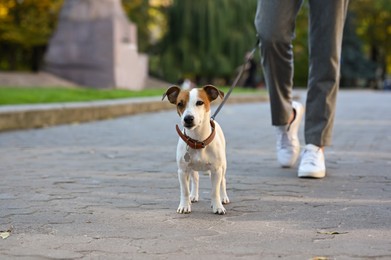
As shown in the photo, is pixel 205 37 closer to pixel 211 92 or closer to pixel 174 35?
pixel 174 35

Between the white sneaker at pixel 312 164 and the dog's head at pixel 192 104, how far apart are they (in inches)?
56.6

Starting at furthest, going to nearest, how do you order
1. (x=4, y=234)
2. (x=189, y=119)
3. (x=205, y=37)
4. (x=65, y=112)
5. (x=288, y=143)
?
(x=205, y=37) → (x=65, y=112) → (x=288, y=143) → (x=189, y=119) → (x=4, y=234)

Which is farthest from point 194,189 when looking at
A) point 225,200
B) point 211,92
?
point 211,92

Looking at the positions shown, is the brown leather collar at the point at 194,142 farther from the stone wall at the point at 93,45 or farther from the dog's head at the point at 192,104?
the stone wall at the point at 93,45

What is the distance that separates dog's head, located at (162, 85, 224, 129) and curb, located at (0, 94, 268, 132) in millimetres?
6126

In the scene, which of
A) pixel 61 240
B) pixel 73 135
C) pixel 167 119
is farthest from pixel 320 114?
pixel 167 119

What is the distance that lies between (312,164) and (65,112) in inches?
262

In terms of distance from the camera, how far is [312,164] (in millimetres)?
4891

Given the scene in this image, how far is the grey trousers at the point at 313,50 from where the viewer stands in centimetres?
488

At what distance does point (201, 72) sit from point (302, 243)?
3263 centimetres

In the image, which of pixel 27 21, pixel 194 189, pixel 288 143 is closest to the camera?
pixel 194 189

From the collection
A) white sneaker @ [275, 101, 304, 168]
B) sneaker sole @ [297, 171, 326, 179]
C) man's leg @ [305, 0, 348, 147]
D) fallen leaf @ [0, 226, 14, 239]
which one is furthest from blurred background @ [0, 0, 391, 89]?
fallen leaf @ [0, 226, 14, 239]

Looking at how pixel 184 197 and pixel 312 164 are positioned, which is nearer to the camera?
pixel 184 197

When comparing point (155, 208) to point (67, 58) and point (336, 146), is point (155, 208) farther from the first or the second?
point (67, 58)
